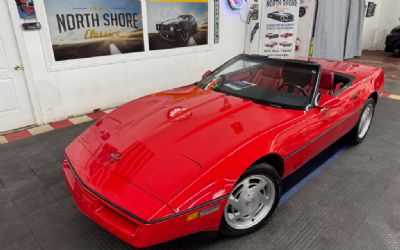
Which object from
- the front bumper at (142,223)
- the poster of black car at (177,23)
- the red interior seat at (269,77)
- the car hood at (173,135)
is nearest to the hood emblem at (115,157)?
the car hood at (173,135)

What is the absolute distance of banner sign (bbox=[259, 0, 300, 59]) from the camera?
19.9 ft

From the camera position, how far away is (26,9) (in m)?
A: 3.64

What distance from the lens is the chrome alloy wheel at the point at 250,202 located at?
195 cm

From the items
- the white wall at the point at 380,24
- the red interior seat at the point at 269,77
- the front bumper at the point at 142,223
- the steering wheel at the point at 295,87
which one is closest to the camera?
the front bumper at the point at 142,223

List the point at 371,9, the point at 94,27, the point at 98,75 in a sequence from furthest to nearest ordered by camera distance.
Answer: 1. the point at 371,9
2. the point at 98,75
3. the point at 94,27

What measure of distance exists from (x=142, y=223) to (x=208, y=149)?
2.06ft

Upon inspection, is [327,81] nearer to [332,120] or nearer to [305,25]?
[332,120]

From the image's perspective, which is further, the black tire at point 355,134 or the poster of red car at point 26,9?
the poster of red car at point 26,9

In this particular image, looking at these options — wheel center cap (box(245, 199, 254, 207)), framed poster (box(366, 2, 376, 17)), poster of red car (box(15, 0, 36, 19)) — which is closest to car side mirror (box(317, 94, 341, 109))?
wheel center cap (box(245, 199, 254, 207))

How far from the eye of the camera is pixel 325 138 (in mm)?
2658

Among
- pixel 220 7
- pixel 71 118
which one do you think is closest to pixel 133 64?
pixel 71 118

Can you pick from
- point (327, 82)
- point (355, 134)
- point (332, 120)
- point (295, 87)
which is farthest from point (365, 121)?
point (295, 87)

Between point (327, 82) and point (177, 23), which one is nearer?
point (327, 82)

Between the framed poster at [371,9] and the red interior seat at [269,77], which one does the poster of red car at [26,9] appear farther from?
the framed poster at [371,9]
